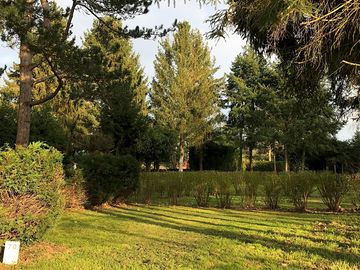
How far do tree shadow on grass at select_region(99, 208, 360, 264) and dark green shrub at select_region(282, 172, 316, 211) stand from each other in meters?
4.60

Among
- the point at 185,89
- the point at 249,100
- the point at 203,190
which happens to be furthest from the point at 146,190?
the point at 249,100

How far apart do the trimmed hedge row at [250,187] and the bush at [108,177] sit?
1534mm

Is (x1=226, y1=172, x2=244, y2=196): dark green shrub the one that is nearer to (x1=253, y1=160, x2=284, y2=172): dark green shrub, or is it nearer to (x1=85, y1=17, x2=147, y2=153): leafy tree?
(x1=85, y1=17, x2=147, y2=153): leafy tree

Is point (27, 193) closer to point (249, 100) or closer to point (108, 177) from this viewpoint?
point (108, 177)

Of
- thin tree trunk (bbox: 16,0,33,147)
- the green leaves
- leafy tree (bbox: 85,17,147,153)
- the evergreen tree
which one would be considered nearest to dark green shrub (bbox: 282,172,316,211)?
leafy tree (bbox: 85,17,147,153)

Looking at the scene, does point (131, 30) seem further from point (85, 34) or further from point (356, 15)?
point (85, 34)

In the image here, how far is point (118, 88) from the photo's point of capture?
12.5 metres

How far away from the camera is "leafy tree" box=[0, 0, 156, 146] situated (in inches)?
413

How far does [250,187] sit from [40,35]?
8.09 metres

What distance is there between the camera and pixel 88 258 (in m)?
6.26

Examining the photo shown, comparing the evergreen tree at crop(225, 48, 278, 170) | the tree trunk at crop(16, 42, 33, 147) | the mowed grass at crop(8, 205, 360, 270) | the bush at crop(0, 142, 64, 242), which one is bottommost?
the mowed grass at crop(8, 205, 360, 270)

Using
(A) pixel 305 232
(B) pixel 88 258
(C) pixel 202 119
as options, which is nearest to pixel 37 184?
(B) pixel 88 258

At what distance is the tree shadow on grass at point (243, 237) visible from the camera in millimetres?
6535

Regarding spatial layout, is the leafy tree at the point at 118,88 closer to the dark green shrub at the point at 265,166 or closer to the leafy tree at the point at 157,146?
the leafy tree at the point at 157,146
